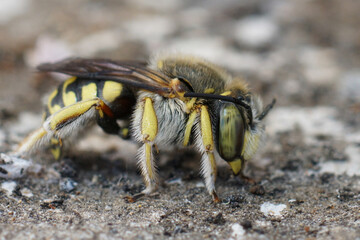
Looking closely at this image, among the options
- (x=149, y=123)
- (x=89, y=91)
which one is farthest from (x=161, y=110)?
(x=89, y=91)

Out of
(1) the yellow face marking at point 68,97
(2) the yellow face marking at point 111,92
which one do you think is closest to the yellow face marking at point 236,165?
(2) the yellow face marking at point 111,92

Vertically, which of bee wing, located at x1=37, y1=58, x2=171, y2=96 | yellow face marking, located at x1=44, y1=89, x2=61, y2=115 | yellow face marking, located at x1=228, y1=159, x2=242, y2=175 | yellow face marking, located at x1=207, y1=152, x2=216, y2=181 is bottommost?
yellow face marking, located at x1=228, y1=159, x2=242, y2=175

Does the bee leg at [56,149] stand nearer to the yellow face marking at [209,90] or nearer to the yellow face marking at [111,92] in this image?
the yellow face marking at [111,92]

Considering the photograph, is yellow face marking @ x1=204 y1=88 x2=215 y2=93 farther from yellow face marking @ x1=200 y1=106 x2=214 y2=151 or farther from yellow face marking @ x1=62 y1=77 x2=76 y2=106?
yellow face marking @ x1=62 y1=77 x2=76 y2=106

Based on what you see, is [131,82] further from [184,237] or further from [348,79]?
[348,79]

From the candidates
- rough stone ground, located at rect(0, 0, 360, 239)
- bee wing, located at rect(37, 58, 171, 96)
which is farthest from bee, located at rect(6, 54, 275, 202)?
rough stone ground, located at rect(0, 0, 360, 239)

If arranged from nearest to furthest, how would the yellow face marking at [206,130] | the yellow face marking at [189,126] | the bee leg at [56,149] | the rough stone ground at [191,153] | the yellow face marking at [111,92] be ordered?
the rough stone ground at [191,153] < the yellow face marking at [206,130] < the yellow face marking at [189,126] < the yellow face marking at [111,92] < the bee leg at [56,149]
